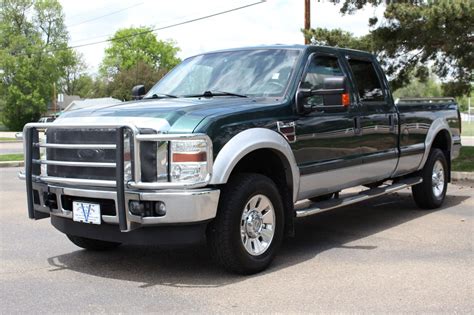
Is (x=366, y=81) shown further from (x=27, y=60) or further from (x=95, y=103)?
(x=27, y=60)


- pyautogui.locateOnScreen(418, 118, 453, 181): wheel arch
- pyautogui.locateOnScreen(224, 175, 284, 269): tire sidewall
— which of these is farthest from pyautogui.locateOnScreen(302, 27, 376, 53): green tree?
pyautogui.locateOnScreen(224, 175, 284, 269): tire sidewall

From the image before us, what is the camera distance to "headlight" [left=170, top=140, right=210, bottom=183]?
14.9 feet

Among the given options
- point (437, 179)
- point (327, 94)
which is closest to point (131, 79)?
point (437, 179)

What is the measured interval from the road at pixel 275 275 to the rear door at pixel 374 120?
2.58ft

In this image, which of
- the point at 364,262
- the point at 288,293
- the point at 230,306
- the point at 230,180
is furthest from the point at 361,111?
the point at 230,306

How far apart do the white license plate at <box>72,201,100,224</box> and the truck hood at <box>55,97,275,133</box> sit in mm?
715

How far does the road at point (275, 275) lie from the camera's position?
4.30 meters

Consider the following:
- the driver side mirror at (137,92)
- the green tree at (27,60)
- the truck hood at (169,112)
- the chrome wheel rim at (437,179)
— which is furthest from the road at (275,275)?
the green tree at (27,60)

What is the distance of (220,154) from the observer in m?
4.71

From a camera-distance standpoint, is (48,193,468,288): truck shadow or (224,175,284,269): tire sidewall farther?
(48,193,468,288): truck shadow

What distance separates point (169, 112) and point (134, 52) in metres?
85.1

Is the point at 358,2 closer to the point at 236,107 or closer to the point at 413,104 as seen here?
the point at 413,104

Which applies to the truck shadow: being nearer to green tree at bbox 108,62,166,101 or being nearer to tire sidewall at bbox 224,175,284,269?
tire sidewall at bbox 224,175,284,269

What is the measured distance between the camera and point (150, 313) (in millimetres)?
4129
